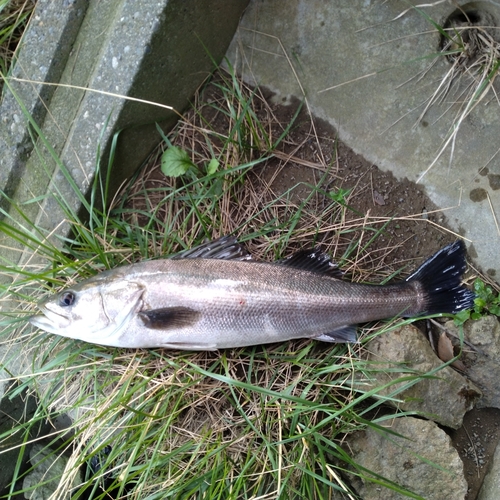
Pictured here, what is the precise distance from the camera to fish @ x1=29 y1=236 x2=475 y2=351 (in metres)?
3.29

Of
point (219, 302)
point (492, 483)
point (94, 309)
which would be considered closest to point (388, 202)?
point (219, 302)

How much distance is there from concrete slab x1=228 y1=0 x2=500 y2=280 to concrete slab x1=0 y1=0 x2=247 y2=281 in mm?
497

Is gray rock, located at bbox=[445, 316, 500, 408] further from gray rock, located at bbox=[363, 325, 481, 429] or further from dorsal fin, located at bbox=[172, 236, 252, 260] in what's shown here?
dorsal fin, located at bbox=[172, 236, 252, 260]

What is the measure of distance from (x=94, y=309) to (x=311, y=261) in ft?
4.78

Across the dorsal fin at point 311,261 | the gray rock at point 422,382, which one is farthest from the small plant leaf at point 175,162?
the gray rock at point 422,382

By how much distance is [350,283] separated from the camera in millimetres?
3420

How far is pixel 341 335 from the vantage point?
344cm

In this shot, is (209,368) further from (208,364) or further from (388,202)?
(388,202)

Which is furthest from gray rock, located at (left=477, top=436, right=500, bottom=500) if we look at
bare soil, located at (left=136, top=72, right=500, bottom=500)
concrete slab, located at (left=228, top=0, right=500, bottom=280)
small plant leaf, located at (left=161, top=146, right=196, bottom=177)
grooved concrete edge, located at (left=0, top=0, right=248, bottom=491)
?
grooved concrete edge, located at (left=0, top=0, right=248, bottom=491)

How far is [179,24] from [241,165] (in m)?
1.04

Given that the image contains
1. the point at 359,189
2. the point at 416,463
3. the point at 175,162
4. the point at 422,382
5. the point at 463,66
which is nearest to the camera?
the point at 416,463

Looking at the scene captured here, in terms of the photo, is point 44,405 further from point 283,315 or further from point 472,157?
point 472,157

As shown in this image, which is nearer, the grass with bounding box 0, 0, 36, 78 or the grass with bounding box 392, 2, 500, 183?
the grass with bounding box 392, 2, 500, 183

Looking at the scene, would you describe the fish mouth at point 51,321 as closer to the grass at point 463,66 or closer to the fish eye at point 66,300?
the fish eye at point 66,300
